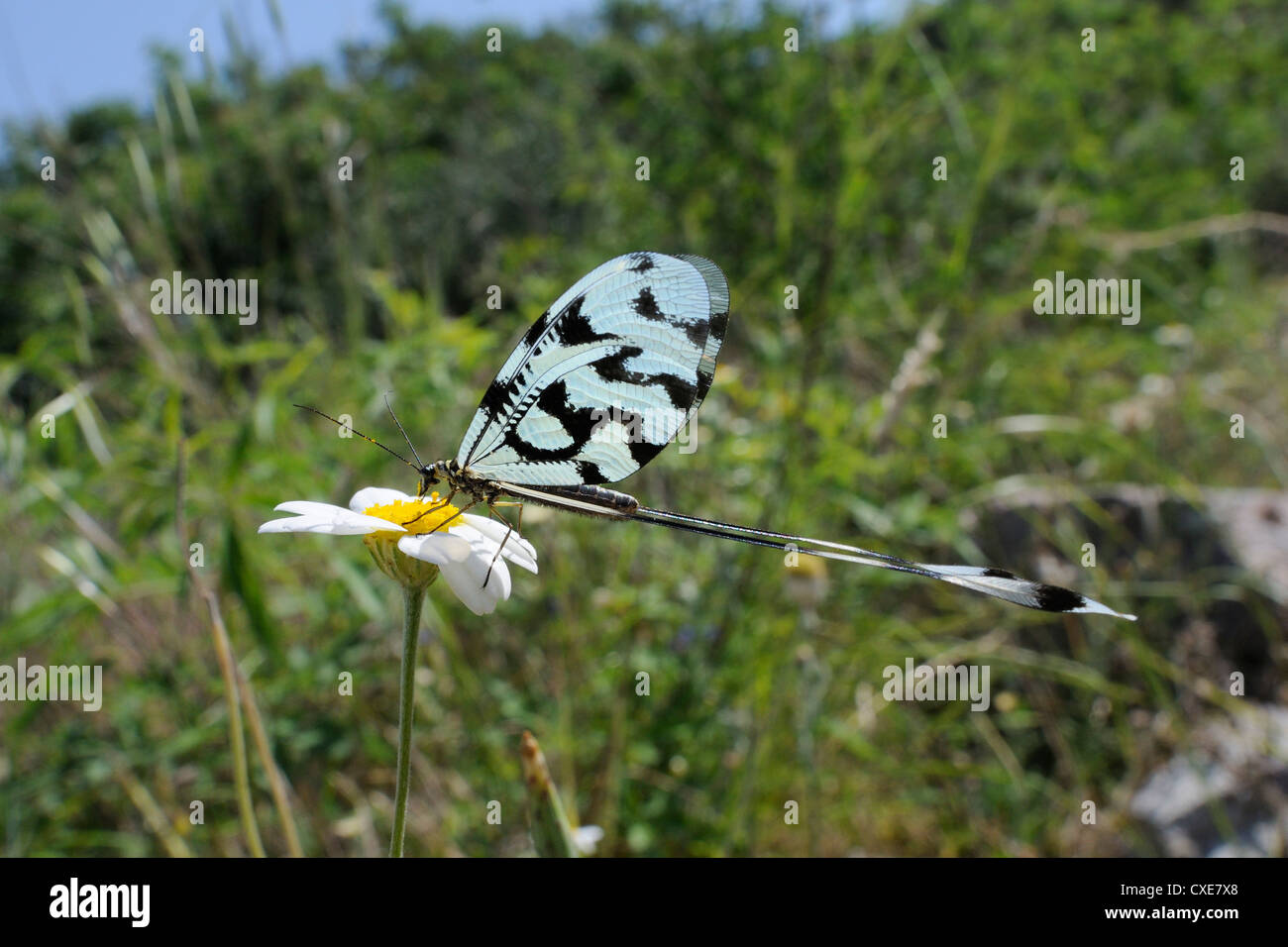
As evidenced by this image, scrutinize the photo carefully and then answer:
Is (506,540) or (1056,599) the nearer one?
(1056,599)

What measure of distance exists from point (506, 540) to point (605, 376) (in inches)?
5.3

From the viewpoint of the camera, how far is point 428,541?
0.54 meters

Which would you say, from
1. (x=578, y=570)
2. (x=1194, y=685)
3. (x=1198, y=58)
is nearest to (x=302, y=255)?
(x=578, y=570)

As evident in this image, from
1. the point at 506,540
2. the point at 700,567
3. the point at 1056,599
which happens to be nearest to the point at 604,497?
the point at 506,540

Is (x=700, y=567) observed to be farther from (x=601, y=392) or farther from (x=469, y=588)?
(x=469, y=588)

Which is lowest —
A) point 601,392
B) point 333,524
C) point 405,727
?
point 405,727

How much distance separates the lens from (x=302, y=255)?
181 centimetres

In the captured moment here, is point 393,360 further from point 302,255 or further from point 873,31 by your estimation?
point 873,31

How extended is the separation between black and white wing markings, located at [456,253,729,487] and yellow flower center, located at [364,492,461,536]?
48mm

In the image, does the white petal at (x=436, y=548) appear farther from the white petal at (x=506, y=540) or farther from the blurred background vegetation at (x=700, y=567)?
the blurred background vegetation at (x=700, y=567)

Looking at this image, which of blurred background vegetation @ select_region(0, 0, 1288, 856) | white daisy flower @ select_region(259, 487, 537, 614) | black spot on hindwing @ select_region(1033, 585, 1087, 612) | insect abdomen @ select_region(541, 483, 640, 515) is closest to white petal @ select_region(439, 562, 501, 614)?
white daisy flower @ select_region(259, 487, 537, 614)

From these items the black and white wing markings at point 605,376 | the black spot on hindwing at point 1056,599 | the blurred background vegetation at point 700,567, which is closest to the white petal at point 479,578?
the black and white wing markings at point 605,376

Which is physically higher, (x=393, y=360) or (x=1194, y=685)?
(x=393, y=360)

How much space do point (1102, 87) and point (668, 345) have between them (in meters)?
5.33
